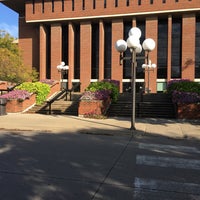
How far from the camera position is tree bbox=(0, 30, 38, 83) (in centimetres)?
3759

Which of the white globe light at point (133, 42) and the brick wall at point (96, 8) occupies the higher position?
the brick wall at point (96, 8)

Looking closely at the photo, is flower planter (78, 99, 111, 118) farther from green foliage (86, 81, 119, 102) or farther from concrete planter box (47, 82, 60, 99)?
concrete planter box (47, 82, 60, 99)

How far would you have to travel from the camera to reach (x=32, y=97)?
24.0 m

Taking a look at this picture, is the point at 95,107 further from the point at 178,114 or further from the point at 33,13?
the point at 33,13

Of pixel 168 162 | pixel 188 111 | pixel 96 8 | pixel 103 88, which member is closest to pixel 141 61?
pixel 96 8

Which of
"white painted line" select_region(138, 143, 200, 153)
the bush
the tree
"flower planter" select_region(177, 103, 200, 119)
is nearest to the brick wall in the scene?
the tree

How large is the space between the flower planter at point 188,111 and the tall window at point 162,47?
26.3 meters

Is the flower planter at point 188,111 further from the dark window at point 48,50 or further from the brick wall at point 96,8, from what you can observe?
the dark window at point 48,50

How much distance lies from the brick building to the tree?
4.31m

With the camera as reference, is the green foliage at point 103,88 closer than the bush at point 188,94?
No

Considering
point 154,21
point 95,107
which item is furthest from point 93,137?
point 154,21

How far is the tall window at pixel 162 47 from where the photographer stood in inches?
1737

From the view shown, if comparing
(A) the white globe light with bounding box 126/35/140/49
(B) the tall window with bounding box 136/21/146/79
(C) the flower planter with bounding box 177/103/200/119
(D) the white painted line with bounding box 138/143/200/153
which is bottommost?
(D) the white painted line with bounding box 138/143/200/153

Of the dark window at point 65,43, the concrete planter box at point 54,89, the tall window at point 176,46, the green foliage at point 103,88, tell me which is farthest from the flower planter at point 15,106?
the tall window at point 176,46
